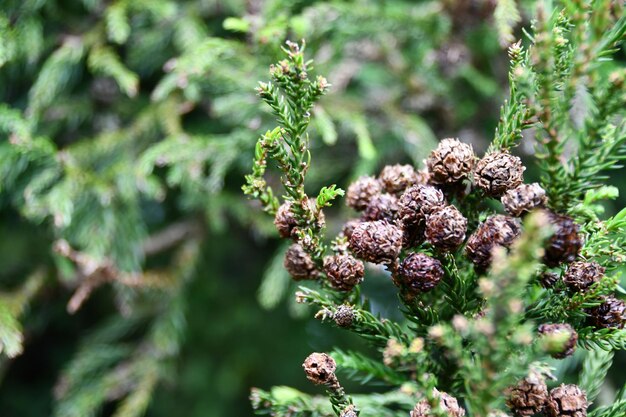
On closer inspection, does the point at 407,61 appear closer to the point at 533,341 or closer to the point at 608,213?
the point at 608,213

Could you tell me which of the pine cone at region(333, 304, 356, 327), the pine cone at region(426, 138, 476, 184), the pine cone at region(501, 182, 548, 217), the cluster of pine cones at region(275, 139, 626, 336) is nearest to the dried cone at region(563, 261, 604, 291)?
the cluster of pine cones at region(275, 139, 626, 336)

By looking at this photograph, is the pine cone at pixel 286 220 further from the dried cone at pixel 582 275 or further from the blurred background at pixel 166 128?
the blurred background at pixel 166 128

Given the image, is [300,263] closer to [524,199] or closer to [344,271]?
[344,271]

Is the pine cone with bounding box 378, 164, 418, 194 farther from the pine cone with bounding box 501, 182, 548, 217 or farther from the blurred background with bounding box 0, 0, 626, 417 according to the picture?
the blurred background with bounding box 0, 0, 626, 417

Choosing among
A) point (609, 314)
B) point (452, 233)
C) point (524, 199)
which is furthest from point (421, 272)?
point (609, 314)

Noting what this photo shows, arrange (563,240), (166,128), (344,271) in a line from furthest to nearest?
(166,128) < (344,271) < (563,240)

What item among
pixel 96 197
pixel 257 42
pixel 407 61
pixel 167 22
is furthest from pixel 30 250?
pixel 407 61
